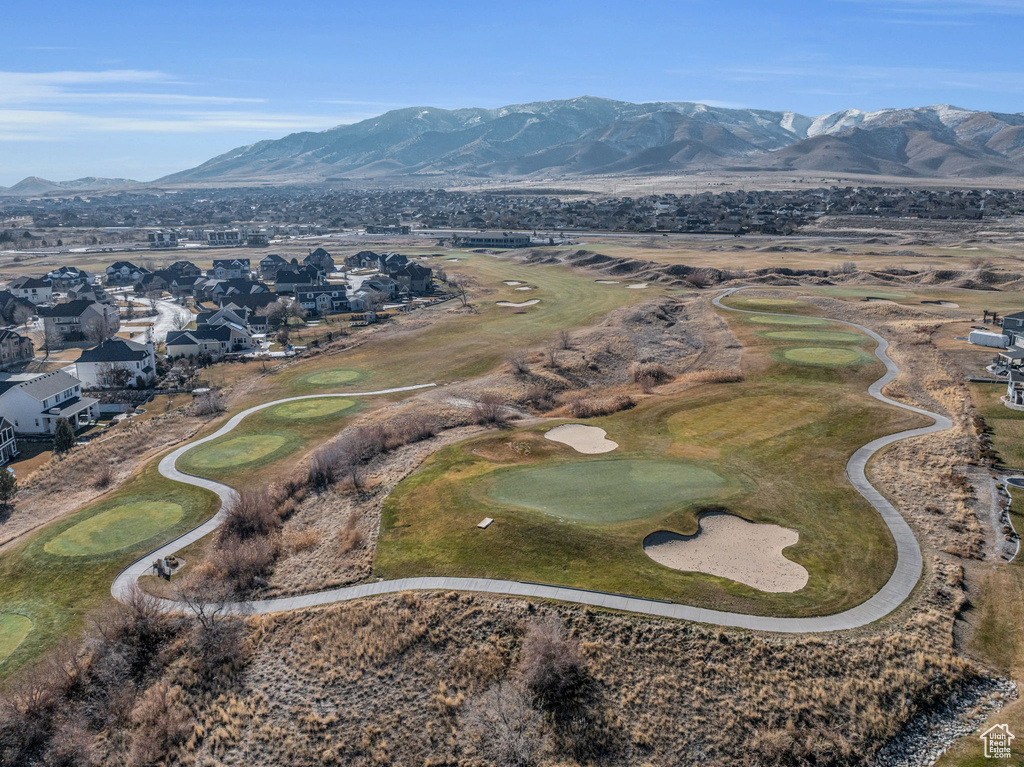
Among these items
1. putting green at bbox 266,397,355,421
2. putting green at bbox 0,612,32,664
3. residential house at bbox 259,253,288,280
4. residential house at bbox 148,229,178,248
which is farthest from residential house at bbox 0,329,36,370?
residential house at bbox 148,229,178,248

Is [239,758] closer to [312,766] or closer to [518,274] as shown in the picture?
[312,766]

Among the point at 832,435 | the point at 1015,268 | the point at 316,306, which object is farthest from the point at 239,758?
the point at 1015,268

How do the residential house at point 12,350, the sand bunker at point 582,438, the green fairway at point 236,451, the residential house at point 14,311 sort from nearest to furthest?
the sand bunker at point 582,438
the green fairway at point 236,451
the residential house at point 12,350
the residential house at point 14,311

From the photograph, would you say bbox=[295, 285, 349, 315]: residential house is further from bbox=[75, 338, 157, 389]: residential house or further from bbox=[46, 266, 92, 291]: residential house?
bbox=[46, 266, 92, 291]: residential house

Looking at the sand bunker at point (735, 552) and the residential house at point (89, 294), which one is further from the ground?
the residential house at point (89, 294)

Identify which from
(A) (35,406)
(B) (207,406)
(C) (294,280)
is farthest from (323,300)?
(A) (35,406)

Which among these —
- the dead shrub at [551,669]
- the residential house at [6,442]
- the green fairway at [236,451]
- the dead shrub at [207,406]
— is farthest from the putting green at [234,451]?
the dead shrub at [551,669]

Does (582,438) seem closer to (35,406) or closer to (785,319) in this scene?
(35,406)

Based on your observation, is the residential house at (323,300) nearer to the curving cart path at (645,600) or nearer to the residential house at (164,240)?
the curving cart path at (645,600)
